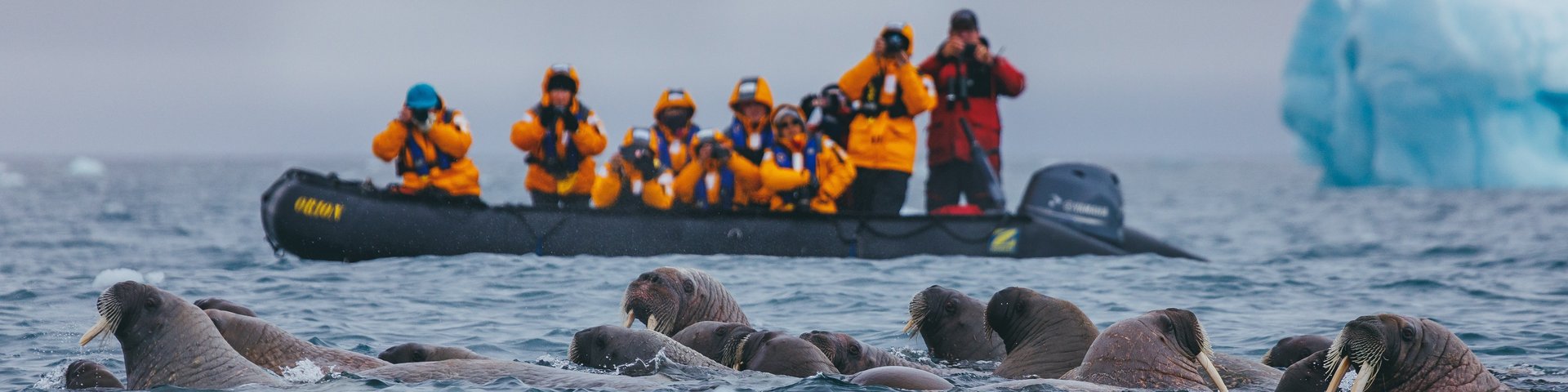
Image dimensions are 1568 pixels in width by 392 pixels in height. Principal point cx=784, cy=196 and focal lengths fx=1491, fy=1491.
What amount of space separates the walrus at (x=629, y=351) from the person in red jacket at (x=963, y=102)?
24.1 ft

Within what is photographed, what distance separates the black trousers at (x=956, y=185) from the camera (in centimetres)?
1412

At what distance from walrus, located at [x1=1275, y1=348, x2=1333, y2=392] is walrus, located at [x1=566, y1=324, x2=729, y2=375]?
2.48 m

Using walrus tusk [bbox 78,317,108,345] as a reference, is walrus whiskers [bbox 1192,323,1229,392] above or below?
below

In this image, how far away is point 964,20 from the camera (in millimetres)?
13953

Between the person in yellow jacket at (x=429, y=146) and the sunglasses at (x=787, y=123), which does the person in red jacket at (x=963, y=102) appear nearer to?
the sunglasses at (x=787, y=123)

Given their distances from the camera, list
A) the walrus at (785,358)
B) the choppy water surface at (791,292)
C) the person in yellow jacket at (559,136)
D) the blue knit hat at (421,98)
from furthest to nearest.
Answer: the person in yellow jacket at (559,136), the blue knit hat at (421,98), the choppy water surface at (791,292), the walrus at (785,358)

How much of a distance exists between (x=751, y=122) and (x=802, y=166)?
66 centimetres

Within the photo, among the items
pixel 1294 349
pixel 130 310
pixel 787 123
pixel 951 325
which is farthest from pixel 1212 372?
pixel 787 123


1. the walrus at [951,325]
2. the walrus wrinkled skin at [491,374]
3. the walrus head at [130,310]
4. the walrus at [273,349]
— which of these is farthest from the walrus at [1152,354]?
the walrus head at [130,310]

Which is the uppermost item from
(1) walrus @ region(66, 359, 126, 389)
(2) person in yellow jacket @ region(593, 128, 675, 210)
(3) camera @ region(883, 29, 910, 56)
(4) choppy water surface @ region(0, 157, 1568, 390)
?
(3) camera @ region(883, 29, 910, 56)

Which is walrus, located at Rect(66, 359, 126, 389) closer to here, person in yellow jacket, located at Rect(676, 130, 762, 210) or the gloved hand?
the gloved hand

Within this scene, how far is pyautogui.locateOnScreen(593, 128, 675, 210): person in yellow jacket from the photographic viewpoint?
13.9 m

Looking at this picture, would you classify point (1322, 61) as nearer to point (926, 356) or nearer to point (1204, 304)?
point (1204, 304)

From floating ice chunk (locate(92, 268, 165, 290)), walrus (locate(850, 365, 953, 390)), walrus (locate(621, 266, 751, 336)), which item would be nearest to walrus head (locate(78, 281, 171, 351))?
walrus (locate(621, 266, 751, 336))
